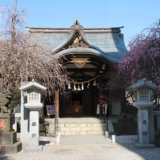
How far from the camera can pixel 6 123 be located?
8695mm

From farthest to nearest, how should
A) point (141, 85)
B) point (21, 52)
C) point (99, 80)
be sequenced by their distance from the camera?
point (99, 80), point (21, 52), point (141, 85)

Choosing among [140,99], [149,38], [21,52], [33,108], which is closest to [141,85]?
[140,99]

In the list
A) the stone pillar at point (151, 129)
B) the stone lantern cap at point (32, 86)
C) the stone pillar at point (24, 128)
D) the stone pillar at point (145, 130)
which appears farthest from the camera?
the stone pillar at point (24, 128)

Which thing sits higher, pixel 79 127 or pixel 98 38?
pixel 98 38

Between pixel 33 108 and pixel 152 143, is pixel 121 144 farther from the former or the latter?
pixel 33 108

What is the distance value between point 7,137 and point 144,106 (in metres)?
5.54

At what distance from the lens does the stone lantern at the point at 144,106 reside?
9.36 m

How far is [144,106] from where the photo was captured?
9.46 metres

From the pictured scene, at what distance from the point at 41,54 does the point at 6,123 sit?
3.88 meters

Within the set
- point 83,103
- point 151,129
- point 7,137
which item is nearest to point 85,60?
point 83,103

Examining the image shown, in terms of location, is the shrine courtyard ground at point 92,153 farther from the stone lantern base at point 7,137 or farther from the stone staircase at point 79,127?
the stone staircase at point 79,127

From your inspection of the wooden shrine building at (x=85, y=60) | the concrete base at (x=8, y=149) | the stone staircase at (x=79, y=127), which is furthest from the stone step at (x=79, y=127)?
the concrete base at (x=8, y=149)

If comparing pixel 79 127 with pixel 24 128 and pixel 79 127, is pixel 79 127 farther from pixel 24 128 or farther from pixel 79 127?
pixel 24 128

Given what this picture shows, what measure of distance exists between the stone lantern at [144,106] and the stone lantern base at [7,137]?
4.93 meters
